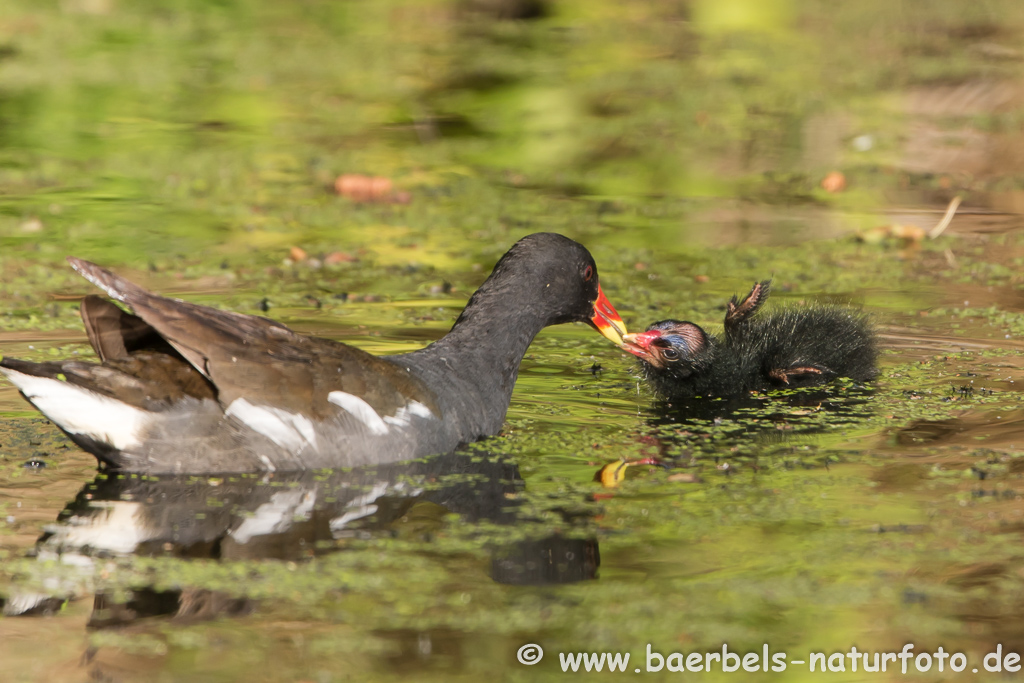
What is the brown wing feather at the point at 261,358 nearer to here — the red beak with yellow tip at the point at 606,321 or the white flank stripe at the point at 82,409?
the white flank stripe at the point at 82,409

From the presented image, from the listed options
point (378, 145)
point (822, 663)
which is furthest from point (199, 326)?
point (378, 145)

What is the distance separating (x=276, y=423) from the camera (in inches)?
168

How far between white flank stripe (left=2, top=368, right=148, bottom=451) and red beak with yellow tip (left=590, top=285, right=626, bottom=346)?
1988mm

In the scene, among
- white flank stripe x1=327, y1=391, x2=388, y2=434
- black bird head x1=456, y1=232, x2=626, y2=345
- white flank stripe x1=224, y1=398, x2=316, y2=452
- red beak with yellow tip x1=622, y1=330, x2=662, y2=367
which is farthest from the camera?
red beak with yellow tip x1=622, y1=330, x2=662, y2=367

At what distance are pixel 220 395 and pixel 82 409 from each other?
0.41m

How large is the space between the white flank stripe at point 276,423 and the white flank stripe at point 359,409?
0.11m

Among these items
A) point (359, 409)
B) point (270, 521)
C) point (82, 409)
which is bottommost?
point (270, 521)

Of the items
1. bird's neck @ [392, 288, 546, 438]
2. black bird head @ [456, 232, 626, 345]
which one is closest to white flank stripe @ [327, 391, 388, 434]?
bird's neck @ [392, 288, 546, 438]

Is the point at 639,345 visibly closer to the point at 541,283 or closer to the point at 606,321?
the point at 606,321

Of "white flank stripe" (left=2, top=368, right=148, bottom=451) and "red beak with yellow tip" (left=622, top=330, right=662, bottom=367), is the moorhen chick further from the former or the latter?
"white flank stripe" (left=2, top=368, right=148, bottom=451)

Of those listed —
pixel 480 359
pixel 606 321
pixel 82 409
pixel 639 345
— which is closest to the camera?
pixel 82 409

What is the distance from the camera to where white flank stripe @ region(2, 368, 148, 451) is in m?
4.13

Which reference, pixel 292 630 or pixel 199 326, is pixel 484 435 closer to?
pixel 199 326

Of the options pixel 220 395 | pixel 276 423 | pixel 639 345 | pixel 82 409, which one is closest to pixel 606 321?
pixel 639 345
